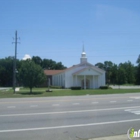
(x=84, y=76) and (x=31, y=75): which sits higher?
(x=84, y=76)

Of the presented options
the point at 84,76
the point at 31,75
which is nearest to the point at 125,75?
the point at 84,76

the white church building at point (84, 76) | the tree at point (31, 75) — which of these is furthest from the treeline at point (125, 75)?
the tree at point (31, 75)

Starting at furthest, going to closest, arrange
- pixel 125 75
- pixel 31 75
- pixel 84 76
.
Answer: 1. pixel 125 75
2. pixel 84 76
3. pixel 31 75

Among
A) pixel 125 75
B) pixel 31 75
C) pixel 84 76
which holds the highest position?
pixel 125 75

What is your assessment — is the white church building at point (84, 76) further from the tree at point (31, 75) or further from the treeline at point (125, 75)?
the treeline at point (125, 75)

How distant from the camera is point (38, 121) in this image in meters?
10.7

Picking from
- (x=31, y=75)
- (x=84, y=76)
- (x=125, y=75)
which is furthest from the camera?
(x=125, y=75)

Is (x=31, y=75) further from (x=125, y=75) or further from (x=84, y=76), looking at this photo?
(x=125, y=75)

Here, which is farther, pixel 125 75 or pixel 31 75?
pixel 125 75

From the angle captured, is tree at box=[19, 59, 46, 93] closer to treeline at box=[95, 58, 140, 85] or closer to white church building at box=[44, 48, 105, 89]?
white church building at box=[44, 48, 105, 89]

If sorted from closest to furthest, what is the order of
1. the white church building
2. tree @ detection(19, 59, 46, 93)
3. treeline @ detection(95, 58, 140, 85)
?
tree @ detection(19, 59, 46, 93) → the white church building → treeline @ detection(95, 58, 140, 85)

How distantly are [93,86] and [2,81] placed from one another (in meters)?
46.9

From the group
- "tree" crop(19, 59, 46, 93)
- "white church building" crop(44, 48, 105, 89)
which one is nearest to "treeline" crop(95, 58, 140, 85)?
"white church building" crop(44, 48, 105, 89)

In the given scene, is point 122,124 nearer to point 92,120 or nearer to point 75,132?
point 92,120
